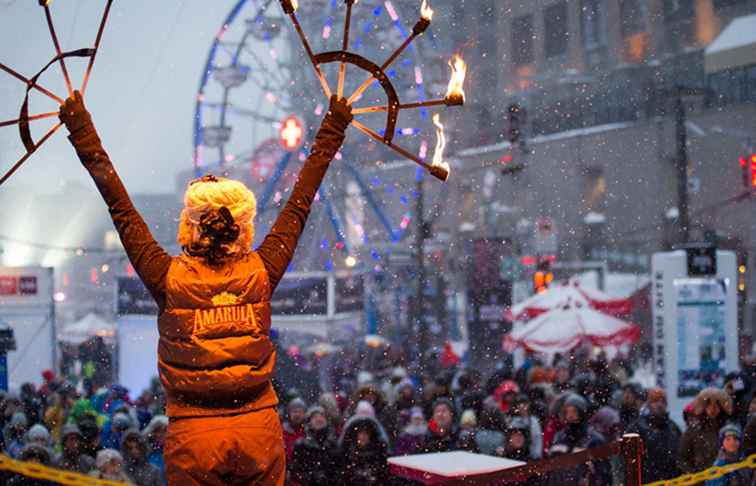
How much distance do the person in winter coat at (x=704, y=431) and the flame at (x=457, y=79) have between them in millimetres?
5483

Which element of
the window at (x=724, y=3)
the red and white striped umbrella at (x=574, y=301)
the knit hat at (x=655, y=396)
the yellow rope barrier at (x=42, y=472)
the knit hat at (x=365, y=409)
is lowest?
the knit hat at (x=365, y=409)

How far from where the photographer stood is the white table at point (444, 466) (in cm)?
502

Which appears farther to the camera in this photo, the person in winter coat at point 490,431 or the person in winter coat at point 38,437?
the person in winter coat at point 490,431

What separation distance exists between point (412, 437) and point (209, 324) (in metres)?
6.34

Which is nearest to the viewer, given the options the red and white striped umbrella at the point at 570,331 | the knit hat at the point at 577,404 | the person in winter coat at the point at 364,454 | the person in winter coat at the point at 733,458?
the person in winter coat at the point at 733,458

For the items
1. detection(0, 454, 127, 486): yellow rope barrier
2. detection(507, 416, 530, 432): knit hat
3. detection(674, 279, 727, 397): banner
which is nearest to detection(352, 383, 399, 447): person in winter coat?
detection(507, 416, 530, 432): knit hat

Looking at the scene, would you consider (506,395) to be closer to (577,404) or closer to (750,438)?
(577,404)

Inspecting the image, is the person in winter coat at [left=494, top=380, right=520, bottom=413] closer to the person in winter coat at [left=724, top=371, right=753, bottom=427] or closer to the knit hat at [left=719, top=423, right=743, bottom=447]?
the person in winter coat at [left=724, top=371, right=753, bottom=427]

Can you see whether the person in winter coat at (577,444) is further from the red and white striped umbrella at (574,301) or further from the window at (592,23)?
the window at (592,23)

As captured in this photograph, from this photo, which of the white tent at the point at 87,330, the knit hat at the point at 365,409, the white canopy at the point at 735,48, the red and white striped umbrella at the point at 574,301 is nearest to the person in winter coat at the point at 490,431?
the knit hat at the point at 365,409

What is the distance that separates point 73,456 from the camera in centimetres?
796

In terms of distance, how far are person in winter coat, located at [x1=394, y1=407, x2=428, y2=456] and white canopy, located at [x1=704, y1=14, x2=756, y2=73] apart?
1946 centimetres

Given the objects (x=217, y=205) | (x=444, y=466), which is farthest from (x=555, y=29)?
(x=217, y=205)

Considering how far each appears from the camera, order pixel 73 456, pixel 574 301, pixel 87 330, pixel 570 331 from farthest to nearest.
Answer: pixel 87 330
pixel 574 301
pixel 570 331
pixel 73 456
